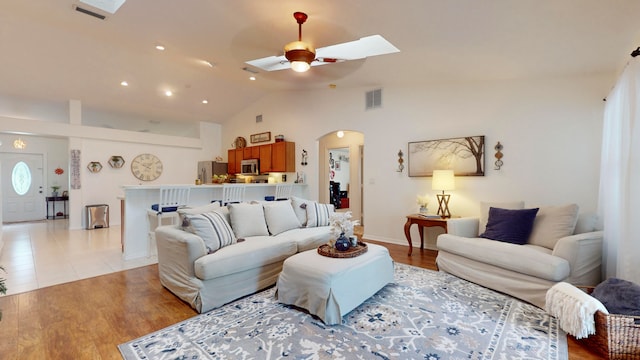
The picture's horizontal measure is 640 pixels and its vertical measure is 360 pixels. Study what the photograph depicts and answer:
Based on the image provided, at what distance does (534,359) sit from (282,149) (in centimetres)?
563

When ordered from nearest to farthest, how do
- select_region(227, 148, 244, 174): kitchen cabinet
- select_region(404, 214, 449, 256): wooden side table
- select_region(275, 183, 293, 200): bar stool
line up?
select_region(404, 214, 449, 256): wooden side table, select_region(275, 183, 293, 200): bar stool, select_region(227, 148, 244, 174): kitchen cabinet

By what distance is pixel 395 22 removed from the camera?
2939 mm

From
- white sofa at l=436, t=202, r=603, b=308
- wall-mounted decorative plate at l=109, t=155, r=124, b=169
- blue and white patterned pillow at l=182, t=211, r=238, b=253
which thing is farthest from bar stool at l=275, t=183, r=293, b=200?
wall-mounted decorative plate at l=109, t=155, r=124, b=169

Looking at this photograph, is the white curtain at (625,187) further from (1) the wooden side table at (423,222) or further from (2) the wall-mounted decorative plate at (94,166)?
(2) the wall-mounted decorative plate at (94,166)

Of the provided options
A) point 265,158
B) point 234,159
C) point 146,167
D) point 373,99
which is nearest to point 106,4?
point 265,158

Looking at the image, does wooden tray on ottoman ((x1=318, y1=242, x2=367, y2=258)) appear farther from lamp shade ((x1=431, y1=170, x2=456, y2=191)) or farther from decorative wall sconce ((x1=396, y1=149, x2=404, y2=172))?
decorative wall sconce ((x1=396, y1=149, x2=404, y2=172))

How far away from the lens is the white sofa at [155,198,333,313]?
2619 millimetres

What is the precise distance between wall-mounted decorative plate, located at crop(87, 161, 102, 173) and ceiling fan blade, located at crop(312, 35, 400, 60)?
638 cm

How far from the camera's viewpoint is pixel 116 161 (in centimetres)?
727

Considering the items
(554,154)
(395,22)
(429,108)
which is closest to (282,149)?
(429,108)

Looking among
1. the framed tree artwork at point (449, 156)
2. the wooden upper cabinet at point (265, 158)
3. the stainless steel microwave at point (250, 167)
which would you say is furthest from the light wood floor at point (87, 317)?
the stainless steel microwave at point (250, 167)

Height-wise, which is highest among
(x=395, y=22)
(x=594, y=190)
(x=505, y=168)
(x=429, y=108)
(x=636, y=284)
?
(x=395, y=22)

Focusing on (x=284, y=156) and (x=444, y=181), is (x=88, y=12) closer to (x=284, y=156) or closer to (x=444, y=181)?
(x=284, y=156)

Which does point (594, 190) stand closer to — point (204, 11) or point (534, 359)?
point (534, 359)
